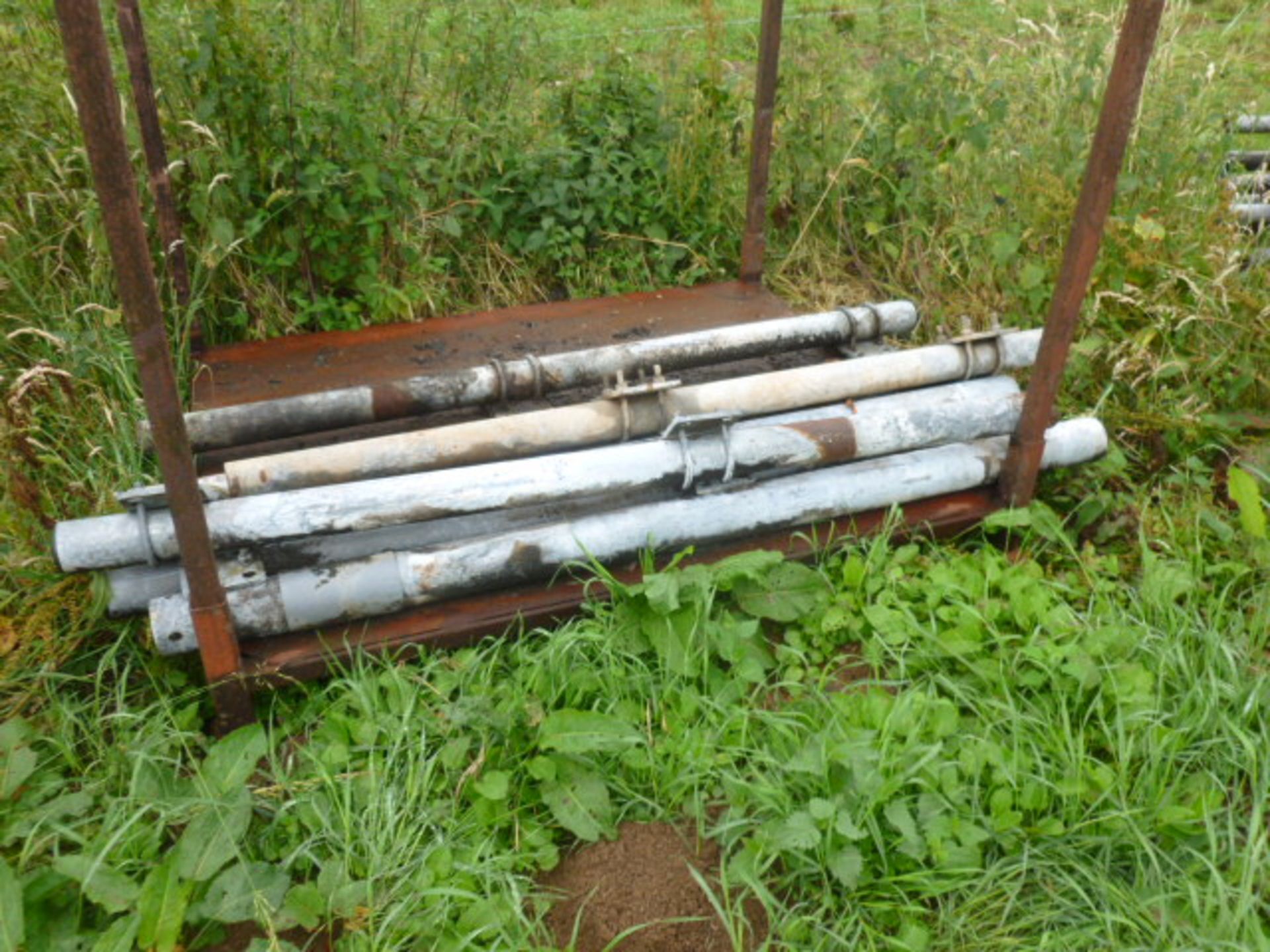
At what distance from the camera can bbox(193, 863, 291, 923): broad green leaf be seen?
1950 millimetres

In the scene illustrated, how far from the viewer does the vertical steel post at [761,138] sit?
146 inches

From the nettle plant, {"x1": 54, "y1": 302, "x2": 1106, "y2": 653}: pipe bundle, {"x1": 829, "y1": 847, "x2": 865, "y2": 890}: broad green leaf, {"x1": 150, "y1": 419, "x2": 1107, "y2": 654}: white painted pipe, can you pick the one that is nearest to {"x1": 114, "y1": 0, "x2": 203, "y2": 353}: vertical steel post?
{"x1": 54, "y1": 302, "x2": 1106, "y2": 653}: pipe bundle

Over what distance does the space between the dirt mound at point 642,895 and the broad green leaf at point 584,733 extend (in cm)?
18

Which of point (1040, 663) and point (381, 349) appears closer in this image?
point (1040, 663)

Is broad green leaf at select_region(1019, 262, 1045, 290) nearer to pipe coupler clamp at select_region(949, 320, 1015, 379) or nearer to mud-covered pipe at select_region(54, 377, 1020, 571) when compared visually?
pipe coupler clamp at select_region(949, 320, 1015, 379)

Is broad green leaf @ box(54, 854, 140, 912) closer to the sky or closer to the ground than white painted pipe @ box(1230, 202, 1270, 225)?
closer to the ground

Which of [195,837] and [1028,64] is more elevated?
[1028,64]

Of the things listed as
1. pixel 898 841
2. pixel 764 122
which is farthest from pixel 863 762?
pixel 764 122

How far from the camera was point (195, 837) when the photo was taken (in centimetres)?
204

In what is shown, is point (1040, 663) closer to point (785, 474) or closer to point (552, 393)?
point (785, 474)

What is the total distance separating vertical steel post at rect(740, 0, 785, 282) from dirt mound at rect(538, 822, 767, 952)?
2.69 metres

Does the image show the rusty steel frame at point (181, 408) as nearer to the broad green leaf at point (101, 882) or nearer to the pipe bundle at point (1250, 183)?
the broad green leaf at point (101, 882)

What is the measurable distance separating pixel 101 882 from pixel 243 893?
0.84 feet

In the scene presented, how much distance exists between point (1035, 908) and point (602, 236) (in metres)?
3.44
